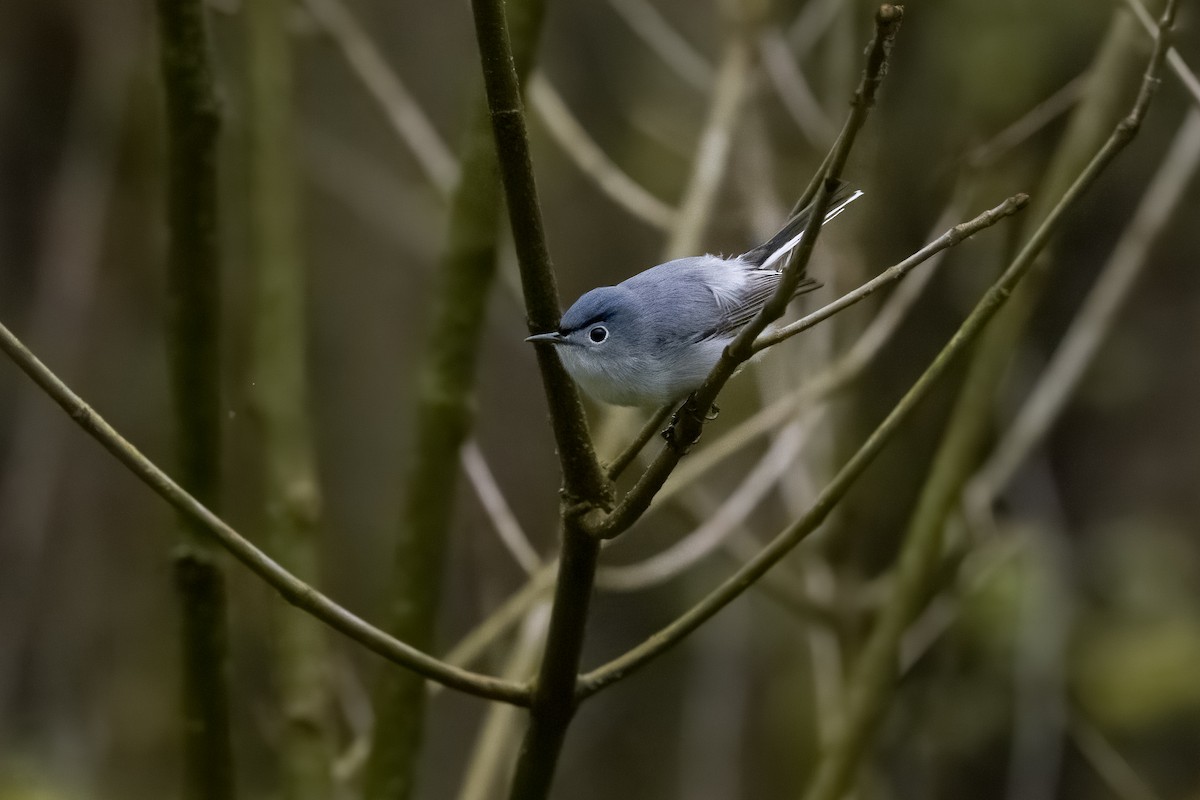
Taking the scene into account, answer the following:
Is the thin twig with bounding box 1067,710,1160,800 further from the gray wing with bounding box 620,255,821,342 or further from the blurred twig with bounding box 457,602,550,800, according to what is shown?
the gray wing with bounding box 620,255,821,342

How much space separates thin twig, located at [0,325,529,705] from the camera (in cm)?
95

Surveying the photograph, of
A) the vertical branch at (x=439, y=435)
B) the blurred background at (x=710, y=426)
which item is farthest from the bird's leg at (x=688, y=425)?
the blurred background at (x=710, y=426)

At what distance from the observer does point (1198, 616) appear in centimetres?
345

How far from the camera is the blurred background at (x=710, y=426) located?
8.25 ft

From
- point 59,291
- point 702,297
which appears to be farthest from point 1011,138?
point 59,291

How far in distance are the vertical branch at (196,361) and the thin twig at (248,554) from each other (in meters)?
0.36

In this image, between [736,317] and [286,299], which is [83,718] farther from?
[736,317]

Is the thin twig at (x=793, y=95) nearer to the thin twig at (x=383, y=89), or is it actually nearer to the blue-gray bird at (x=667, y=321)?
the thin twig at (x=383, y=89)

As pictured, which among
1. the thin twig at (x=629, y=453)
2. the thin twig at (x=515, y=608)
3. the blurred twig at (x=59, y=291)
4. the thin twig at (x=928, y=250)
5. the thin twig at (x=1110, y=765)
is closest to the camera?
the thin twig at (x=928, y=250)

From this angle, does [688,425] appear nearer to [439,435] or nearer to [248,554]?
[248,554]

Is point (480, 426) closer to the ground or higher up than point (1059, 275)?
closer to the ground

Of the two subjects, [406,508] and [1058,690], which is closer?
[406,508]

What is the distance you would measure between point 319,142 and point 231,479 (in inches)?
55.8

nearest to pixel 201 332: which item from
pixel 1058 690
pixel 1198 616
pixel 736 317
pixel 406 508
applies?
pixel 406 508
